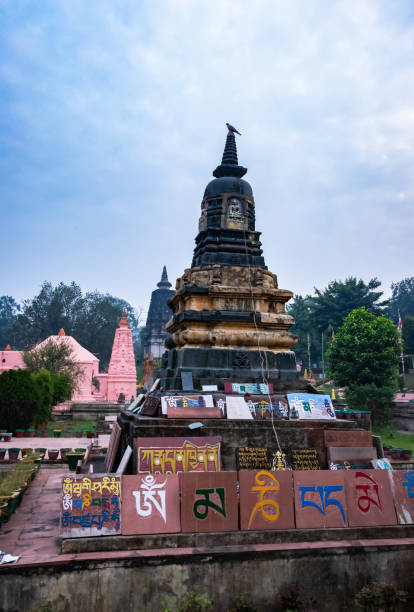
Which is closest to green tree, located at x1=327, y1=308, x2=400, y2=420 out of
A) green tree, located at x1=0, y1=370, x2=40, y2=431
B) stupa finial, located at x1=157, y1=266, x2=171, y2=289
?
green tree, located at x1=0, y1=370, x2=40, y2=431

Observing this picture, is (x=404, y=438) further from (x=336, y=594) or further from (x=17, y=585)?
(x=17, y=585)

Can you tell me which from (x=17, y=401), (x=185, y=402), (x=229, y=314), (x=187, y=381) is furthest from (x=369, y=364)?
(x=185, y=402)

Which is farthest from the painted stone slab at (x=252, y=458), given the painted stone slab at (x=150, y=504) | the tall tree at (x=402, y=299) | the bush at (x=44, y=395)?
the tall tree at (x=402, y=299)

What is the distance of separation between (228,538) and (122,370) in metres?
35.1

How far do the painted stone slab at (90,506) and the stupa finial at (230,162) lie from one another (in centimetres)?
983

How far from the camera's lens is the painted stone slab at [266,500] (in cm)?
641

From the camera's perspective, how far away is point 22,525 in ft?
24.0

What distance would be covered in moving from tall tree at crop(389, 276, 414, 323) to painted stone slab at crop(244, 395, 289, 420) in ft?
238

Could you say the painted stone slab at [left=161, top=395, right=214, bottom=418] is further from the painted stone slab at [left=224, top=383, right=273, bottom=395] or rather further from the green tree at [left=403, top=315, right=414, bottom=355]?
the green tree at [left=403, top=315, right=414, bottom=355]

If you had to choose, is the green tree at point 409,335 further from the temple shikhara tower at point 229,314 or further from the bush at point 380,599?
the bush at point 380,599

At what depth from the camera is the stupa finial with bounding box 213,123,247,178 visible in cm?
1349

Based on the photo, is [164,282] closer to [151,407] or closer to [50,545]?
Answer: [151,407]

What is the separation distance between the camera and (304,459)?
8.29 m

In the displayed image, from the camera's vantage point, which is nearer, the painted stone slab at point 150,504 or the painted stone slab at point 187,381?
the painted stone slab at point 150,504
